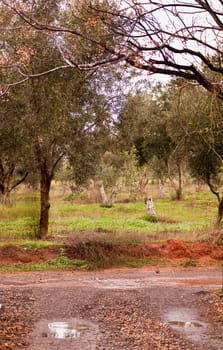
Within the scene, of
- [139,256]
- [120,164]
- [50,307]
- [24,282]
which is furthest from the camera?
[120,164]

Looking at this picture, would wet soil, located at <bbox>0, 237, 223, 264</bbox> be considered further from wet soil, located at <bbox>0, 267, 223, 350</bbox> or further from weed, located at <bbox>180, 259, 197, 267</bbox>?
wet soil, located at <bbox>0, 267, 223, 350</bbox>

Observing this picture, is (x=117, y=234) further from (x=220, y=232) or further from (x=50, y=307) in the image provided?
(x=50, y=307)

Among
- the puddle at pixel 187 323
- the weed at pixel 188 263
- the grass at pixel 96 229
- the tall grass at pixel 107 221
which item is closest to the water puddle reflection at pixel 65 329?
the puddle at pixel 187 323

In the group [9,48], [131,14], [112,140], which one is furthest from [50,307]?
[112,140]

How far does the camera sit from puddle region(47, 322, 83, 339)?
29.4 feet

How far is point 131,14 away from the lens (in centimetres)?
916

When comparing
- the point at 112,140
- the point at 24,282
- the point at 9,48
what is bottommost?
the point at 24,282

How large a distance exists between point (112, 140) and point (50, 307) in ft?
36.4

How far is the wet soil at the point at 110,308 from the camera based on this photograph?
8508 millimetres

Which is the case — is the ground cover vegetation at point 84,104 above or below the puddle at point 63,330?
above

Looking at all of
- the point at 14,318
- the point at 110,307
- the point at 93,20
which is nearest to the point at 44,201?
the point at 110,307

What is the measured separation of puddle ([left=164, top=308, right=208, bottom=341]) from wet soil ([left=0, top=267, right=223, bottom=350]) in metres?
0.02

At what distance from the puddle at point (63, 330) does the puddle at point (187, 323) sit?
1674 mm

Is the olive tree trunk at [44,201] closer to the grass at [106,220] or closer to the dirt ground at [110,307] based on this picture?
the grass at [106,220]
